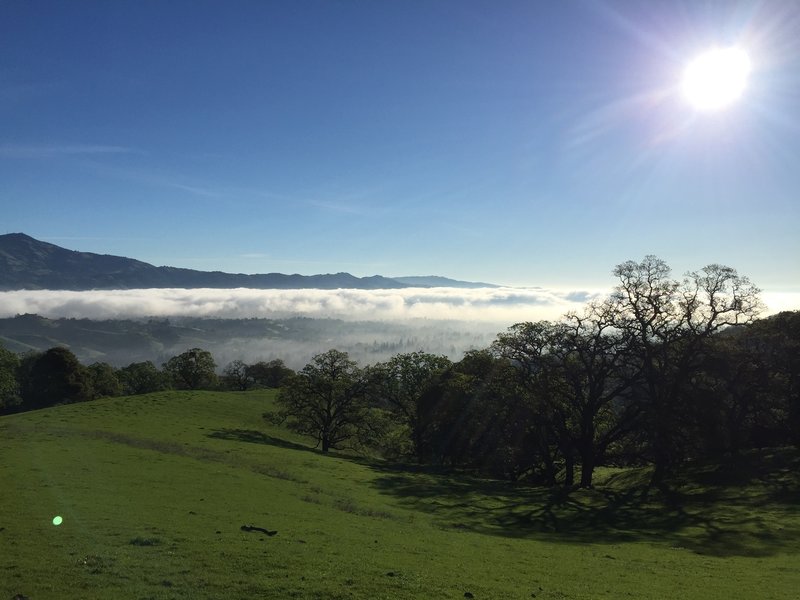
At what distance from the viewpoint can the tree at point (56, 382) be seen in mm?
95812

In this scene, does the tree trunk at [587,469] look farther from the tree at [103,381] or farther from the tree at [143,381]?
the tree at [143,381]

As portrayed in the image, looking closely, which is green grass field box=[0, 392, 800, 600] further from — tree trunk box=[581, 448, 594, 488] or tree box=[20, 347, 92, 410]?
tree box=[20, 347, 92, 410]

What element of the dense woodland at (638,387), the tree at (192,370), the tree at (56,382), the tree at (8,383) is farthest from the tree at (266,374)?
the dense woodland at (638,387)

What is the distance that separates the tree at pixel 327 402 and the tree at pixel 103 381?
60995 mm

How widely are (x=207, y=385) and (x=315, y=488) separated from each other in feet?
305

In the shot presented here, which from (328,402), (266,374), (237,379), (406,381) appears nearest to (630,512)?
(406,381)

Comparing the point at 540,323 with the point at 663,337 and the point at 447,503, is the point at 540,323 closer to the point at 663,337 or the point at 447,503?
the point at 663,337

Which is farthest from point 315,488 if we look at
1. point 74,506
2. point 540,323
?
point 540,323

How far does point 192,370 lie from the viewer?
116m

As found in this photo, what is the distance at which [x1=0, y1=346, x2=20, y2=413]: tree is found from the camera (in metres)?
88.0

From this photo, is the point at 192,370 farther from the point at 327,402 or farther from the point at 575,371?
the point at 575,371

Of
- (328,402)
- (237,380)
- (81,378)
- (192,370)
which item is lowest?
(237,380)

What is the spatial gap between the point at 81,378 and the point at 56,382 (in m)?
4.64

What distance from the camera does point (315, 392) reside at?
71.2 m
